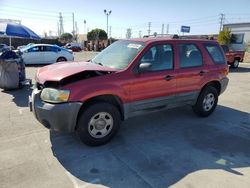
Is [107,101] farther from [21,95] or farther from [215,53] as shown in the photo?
[21,95]

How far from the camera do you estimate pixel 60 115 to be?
12.5 feet

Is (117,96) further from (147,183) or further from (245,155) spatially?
(245,155)

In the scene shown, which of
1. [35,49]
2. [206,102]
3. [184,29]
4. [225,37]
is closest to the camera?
[206,102]

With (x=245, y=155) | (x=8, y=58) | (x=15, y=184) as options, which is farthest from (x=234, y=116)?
(x=8, y=58)

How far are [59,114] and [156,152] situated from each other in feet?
5.53

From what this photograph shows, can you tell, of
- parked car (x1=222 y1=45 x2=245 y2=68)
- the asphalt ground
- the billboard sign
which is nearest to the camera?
the asphalt ground

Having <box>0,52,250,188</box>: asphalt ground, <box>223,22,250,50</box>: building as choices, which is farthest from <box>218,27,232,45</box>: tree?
<box>0,52,250,188</box>: asphalt ground

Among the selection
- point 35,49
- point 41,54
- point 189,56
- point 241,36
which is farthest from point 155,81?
point 241,36

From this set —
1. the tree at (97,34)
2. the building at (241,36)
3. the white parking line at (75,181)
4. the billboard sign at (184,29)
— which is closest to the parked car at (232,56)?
the white parking line at (75,181)

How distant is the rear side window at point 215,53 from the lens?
19.3ft

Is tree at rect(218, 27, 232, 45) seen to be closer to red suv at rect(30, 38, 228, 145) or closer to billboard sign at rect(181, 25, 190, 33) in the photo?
billboard sign at rect(181, 25, 190, 33)

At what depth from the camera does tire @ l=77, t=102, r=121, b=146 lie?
4027 mm

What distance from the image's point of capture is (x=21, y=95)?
772cm

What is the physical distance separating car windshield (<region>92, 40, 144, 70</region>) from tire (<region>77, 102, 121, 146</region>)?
0.82 m
